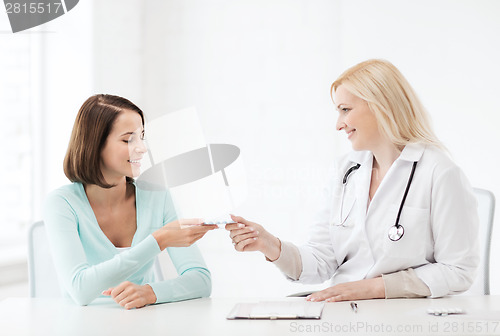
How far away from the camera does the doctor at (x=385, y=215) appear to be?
1.57 meters

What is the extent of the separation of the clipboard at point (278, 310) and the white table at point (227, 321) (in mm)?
19

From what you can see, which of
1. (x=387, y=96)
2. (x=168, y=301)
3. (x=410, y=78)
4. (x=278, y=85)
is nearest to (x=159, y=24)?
(x=278, y=85)

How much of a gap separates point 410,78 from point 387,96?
1208 millimetres

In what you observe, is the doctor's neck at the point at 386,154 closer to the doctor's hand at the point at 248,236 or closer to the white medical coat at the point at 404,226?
the white medical coat at the point at 404,226

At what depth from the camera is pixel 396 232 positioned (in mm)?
1627

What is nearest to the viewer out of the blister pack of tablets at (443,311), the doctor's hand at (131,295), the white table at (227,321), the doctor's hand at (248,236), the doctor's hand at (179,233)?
the white table at (227,321)

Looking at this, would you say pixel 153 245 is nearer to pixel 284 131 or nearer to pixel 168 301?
pixel 168 301

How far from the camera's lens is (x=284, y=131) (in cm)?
306

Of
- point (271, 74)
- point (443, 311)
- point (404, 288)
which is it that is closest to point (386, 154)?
point (404, 288)

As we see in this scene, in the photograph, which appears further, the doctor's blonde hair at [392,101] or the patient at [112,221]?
the doctor's blonde hair at [392,101]

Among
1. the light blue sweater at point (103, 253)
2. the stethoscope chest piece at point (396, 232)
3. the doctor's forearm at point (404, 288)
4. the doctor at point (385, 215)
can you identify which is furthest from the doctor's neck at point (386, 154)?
the light blue sweater at point (103, 253)

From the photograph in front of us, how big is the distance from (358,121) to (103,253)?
2.91 feet

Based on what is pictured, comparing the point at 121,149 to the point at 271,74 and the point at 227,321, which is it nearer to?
the point at 227,321

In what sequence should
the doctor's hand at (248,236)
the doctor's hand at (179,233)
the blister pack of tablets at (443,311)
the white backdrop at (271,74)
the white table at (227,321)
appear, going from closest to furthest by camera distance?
the white table at (227,321) < the blister pack of tablets at (443,311) < the doctor's hand at (179,233) < the doctor's hand at (248,236) < the white backdrop at (271,74)
